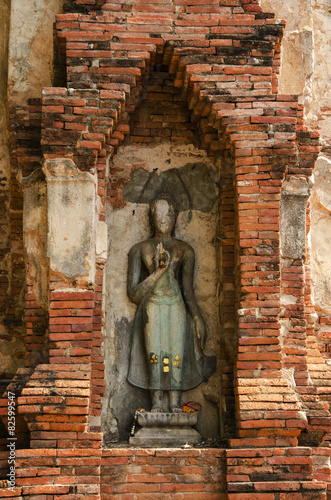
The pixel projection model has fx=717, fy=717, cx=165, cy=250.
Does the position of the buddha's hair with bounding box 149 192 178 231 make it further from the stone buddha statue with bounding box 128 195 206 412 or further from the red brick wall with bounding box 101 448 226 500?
the red brick wall with bounding box 101 448 226 500

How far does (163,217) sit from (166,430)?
2.24 meters

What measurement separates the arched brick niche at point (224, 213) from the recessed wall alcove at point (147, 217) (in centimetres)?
29

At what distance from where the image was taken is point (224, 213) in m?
7.69

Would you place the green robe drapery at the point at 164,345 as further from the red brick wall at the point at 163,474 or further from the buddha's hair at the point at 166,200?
the red brick wall at the point at 163,474

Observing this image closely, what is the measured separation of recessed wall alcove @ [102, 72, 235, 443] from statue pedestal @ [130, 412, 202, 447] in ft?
1.00

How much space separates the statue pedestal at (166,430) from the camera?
711 centimetres

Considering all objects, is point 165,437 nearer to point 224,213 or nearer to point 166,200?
point 224,213

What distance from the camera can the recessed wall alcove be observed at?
757cm

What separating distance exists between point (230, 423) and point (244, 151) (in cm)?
275

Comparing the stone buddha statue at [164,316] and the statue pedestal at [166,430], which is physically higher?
the stone buddha statue at [164,316]

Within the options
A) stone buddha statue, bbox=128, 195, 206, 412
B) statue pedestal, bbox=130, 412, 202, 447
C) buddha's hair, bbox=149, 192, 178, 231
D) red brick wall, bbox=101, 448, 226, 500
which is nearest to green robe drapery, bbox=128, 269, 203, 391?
stone buddha statue, bbox=128, 195, 206, 412

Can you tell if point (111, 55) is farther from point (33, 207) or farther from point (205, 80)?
point (33, 207)

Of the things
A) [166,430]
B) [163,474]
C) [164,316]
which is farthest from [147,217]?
[163,474]

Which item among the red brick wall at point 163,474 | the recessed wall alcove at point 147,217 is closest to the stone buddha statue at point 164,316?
the recessed wall alcove at point 147,217
